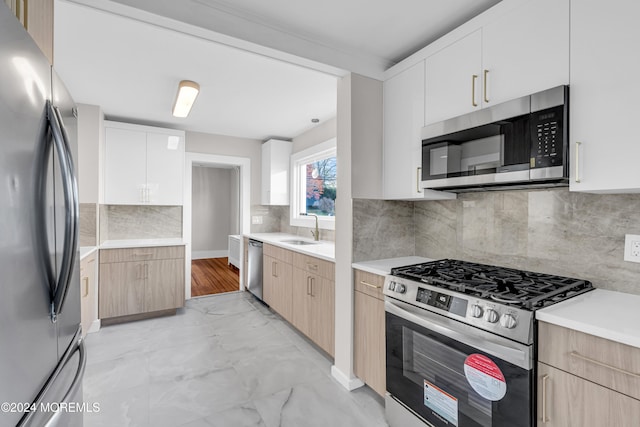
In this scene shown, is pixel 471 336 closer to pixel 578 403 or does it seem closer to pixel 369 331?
pixel 578 403

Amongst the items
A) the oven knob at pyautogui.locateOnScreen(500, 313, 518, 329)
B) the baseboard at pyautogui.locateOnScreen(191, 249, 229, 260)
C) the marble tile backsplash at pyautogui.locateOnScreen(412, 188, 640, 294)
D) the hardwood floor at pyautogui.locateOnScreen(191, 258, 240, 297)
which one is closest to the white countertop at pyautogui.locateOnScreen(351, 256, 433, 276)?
the marble tile backsplash at pyautogui.locateOnScreen(412, 188, 640, 294)

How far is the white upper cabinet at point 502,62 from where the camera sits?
1374mm

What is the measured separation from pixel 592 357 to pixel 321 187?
323cm

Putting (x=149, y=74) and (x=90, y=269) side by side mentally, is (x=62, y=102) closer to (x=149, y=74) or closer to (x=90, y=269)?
(x=149, y=74)

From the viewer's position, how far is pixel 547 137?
1.38 meters

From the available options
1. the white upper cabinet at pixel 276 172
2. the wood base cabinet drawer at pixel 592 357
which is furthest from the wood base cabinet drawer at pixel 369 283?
the white upper cabinet at pixel 276 172

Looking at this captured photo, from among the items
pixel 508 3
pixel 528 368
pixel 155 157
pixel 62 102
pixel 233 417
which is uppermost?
pixel 508 3

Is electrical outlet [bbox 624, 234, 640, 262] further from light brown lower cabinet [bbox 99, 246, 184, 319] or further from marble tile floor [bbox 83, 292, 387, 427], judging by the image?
light brown lower cabinet [bbox 99, 246, 184, 319]

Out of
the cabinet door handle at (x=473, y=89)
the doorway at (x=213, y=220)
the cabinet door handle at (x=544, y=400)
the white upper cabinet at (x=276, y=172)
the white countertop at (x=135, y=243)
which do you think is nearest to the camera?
the cabinet door handle at (x=544, y=400)

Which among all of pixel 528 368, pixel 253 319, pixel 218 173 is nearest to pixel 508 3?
pixel 528 368

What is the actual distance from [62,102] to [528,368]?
6.55 ft

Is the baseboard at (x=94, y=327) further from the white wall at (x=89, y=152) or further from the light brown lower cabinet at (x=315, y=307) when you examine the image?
the light brown lower cabinet at (x=315, y=307)

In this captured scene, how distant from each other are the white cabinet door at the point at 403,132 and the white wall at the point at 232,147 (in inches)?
112

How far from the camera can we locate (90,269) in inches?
121
